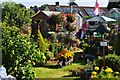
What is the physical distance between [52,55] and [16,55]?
5032mm

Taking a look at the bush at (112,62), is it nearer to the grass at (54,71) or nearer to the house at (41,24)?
the grass at (54,71)

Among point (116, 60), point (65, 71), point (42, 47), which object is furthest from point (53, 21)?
point (116, 60)

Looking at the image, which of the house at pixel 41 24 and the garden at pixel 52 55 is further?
the house at pixel 41 24

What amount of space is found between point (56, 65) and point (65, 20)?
817 centimetres

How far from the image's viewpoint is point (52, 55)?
37.2 ft

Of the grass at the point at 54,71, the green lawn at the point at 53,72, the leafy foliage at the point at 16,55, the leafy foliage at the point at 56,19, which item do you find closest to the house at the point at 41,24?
the leafy foliage at the point at 56,19

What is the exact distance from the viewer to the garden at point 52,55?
6395 mm

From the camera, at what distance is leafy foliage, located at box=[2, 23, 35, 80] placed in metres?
6.35

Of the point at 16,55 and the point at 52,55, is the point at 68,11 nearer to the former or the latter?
the point at 52,55

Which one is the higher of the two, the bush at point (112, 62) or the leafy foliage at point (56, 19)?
the leafy foliage at point (56, 19)

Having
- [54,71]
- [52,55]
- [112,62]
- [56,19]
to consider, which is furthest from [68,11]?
[112,62]

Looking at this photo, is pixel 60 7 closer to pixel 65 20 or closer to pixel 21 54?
pixel 65 20

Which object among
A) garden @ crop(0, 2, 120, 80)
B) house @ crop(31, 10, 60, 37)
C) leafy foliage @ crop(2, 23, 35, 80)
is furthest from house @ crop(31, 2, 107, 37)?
leafy foliage @ crop(2, 23, 35, 80)

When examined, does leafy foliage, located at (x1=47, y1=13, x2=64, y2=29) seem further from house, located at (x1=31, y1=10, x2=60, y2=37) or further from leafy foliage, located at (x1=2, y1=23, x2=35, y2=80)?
leafy foliage, located at (x1=2, y1=23, x2=35, y2=80)
